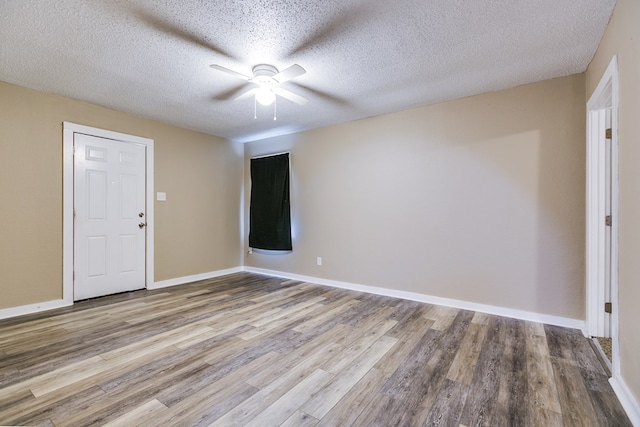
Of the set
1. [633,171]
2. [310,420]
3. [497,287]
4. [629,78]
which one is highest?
[629,78]

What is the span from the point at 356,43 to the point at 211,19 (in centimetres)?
107

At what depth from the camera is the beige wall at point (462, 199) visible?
109 inches

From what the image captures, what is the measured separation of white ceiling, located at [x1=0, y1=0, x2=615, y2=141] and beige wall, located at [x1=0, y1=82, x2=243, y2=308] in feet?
0.97

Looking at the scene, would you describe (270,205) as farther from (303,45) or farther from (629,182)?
(629,182)

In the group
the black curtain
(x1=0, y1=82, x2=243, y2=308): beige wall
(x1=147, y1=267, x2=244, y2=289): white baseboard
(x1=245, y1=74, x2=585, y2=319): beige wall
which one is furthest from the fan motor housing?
(x1=147, y1=267, x2=244, y2=289): white baseboard

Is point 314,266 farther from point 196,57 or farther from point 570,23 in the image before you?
point 570,23

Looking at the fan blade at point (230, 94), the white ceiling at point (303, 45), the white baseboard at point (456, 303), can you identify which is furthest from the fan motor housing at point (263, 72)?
the white baseboard at point (456, 303)

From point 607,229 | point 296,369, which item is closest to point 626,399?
point 607,229

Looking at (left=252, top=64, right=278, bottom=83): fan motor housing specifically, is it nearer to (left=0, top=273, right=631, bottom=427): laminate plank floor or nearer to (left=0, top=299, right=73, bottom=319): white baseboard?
(left=0, top=273, right=631, bottom=427): laminate plank floor

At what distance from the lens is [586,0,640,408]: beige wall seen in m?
1.51

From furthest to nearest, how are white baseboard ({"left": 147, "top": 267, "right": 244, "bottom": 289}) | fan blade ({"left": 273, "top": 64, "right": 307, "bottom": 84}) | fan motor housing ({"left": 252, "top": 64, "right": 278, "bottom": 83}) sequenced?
white baseboard ({"left": 147, "top": 267, "right": 244, "bottom": 289}) → fan motor housing ({"left": 252, "top": 64, "right": 278, "bottom": 83}) → fan blade ({"left": 273, "top": 64, "right": 307, "bottom": 84})

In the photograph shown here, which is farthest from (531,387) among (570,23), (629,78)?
(570,23)

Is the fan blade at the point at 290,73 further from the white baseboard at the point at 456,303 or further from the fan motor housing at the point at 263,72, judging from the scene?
the white baseboard at the point at 456,303

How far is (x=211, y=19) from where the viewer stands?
196 cm
